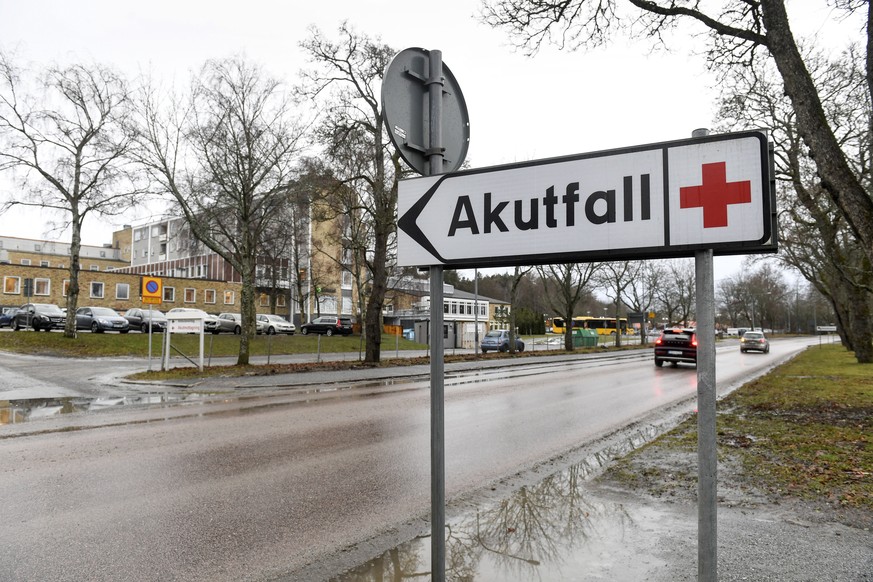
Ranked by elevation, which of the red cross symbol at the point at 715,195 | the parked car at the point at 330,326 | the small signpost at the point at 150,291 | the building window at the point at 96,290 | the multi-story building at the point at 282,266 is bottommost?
the parked car at the point at 330,326

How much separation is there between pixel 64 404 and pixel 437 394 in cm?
1210

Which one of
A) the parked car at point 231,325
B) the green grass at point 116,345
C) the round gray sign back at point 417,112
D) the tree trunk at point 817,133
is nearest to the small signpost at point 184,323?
the green grass at point 116,345

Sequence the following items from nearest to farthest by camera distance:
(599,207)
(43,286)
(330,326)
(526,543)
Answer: (599,207) < (526,543) < (330,326) < (43,286)

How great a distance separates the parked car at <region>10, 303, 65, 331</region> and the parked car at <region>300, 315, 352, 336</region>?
59.7 ft

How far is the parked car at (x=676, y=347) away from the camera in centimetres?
2394

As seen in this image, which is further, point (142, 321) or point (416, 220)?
point (142, 321)

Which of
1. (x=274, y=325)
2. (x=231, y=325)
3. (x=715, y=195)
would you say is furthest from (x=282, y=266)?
(x=715, y=195)

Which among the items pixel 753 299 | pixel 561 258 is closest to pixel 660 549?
pixel 561 258

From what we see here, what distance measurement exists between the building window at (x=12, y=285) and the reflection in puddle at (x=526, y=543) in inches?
2159

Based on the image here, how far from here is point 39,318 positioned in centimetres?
3225

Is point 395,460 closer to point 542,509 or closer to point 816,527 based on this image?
point 542,509

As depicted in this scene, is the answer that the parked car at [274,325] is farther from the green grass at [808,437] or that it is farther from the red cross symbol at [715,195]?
the red cross symbol at [715,195]

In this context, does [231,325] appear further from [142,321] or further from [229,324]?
[142,321]

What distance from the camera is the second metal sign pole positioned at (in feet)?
8.22
